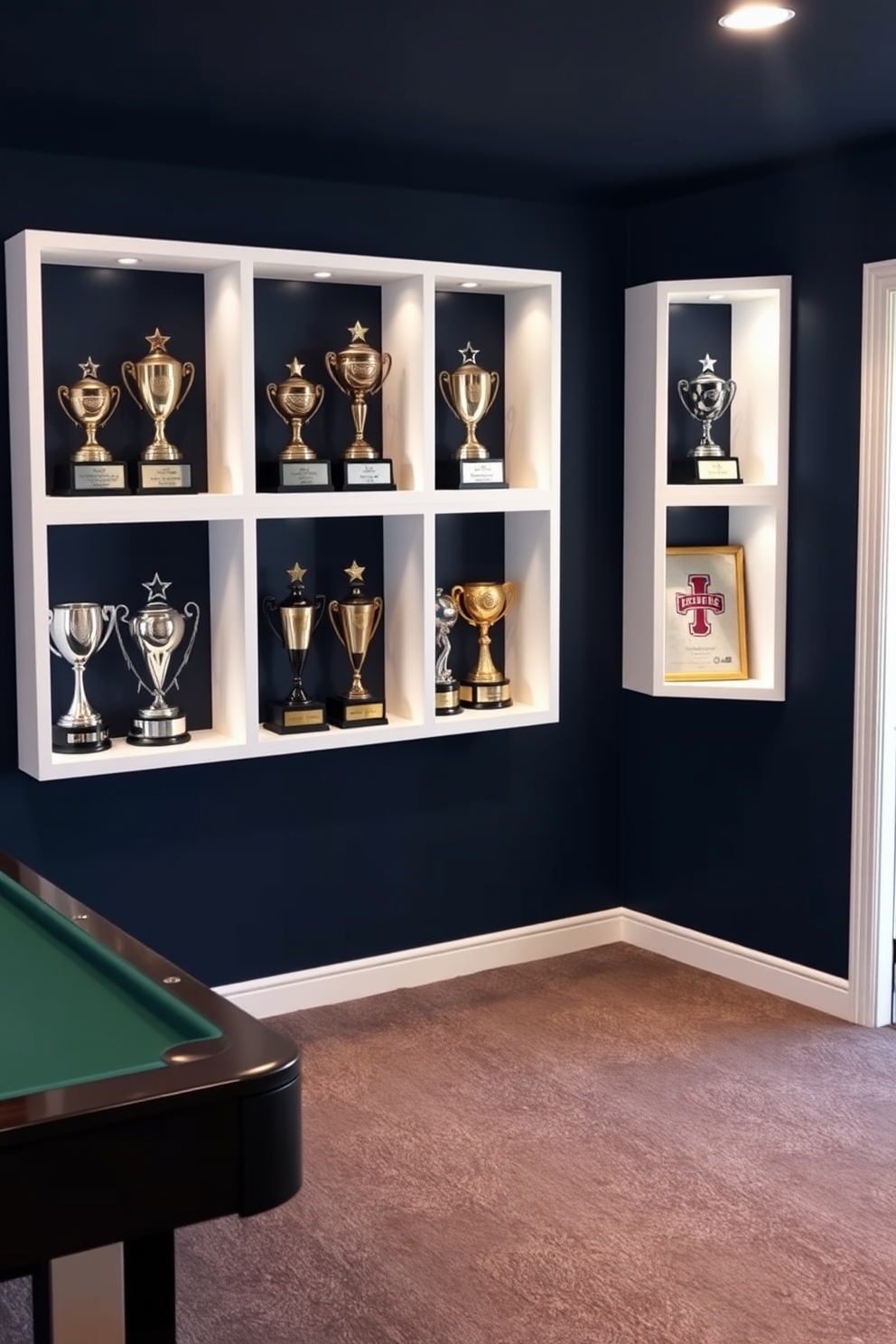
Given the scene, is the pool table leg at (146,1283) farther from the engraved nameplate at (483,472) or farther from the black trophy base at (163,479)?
the engraved nameplate at (483,472)

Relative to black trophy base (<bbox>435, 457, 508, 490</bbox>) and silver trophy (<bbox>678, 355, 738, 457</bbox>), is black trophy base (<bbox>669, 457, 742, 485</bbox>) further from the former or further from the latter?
black trophy base (<bbox>435, 457, 508, 490</bbox>)

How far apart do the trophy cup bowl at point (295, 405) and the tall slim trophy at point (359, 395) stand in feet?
0.28

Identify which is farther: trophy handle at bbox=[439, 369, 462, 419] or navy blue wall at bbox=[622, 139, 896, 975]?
trophy handle at bbox=[439, 369, 462, 419]

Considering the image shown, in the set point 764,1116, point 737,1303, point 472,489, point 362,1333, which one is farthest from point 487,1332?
point 472,489

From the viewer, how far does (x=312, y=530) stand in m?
4.48

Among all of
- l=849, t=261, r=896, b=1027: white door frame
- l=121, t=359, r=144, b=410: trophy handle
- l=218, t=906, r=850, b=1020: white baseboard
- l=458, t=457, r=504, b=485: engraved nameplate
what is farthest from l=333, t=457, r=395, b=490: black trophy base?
l=218, t=906, r=850, b=1020: white baseboard

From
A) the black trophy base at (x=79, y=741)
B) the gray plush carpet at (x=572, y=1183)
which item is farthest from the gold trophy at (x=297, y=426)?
the gray plush carpet at (x=572, y=1183)

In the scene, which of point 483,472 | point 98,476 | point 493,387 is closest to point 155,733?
point 98,476

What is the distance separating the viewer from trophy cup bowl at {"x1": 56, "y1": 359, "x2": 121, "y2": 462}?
399 centimetres

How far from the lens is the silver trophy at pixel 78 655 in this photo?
3994 mm

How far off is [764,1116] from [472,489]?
1.94m

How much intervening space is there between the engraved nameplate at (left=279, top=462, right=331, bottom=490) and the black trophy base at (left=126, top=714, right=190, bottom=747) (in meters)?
0.72

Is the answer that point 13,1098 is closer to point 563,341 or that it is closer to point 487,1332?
point 487,1332

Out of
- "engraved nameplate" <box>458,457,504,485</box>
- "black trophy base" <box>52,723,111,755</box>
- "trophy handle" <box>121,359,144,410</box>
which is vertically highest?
"trophy handle" <box>121,359,144,410</box>
